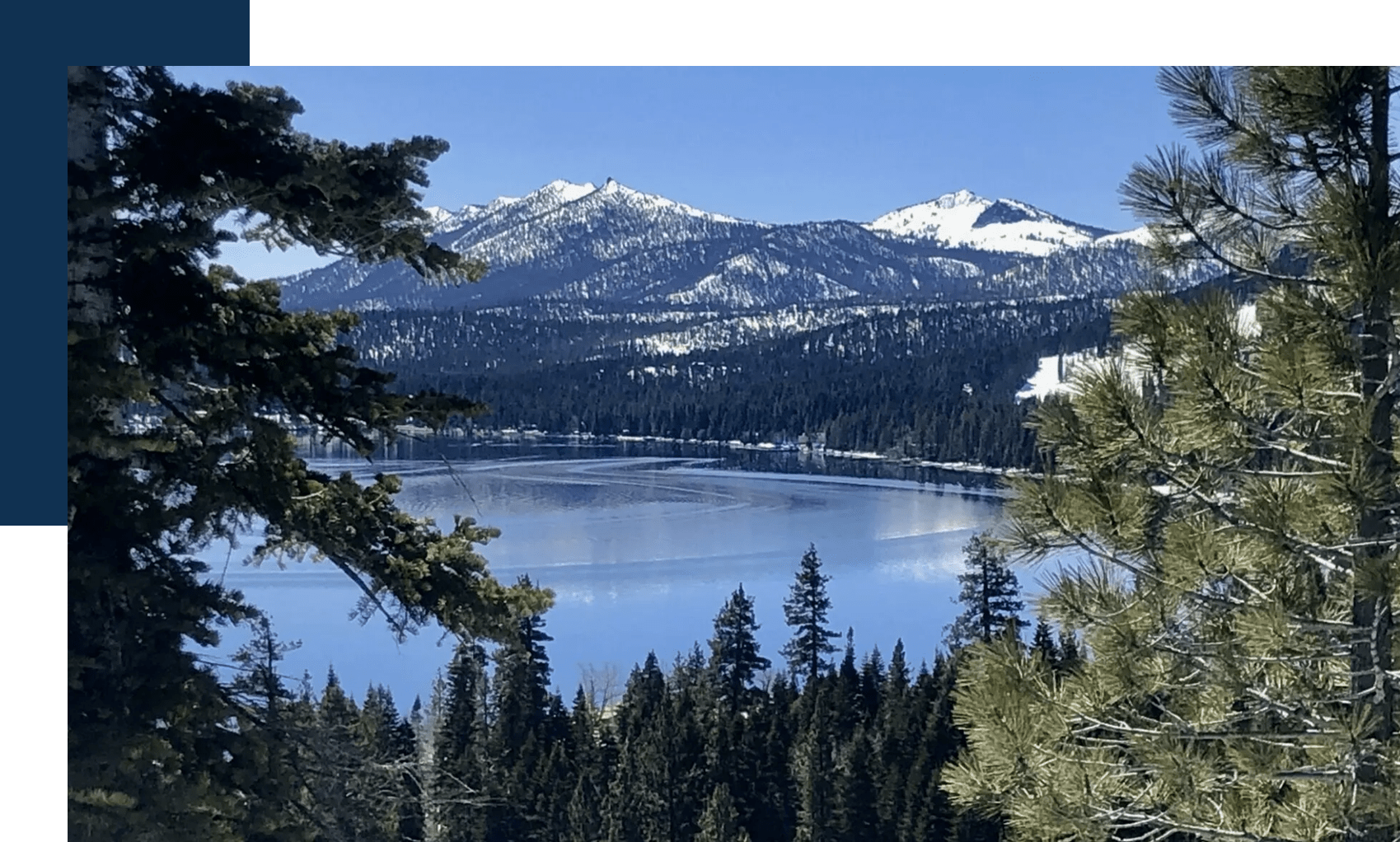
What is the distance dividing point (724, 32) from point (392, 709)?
1207 centimetres

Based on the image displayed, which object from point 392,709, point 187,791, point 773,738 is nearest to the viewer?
point 187,791

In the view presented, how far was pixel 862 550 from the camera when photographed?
27375 mm

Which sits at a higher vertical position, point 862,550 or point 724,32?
point 724,32

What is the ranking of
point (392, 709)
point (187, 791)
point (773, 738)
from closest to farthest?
point (187, 791) → point (392, 709) → point (773, 738)

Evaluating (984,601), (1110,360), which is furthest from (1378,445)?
(984,601)

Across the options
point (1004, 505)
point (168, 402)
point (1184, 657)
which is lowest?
point (1184, 657)

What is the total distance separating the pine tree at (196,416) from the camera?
2318 millimetres

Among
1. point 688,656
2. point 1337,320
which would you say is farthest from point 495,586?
point 688,656

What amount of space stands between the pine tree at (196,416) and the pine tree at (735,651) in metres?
14.7

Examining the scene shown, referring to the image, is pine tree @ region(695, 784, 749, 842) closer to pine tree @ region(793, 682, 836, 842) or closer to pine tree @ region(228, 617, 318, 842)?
pine tree @ region(793, 682, 836, 842)

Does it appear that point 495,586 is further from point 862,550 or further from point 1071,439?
point 862,550

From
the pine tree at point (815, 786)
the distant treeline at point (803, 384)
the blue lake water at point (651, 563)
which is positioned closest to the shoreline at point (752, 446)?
the distant treeline at point (803, 384)

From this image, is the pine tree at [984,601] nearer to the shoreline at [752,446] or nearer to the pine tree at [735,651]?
the pine tree at [735,651]

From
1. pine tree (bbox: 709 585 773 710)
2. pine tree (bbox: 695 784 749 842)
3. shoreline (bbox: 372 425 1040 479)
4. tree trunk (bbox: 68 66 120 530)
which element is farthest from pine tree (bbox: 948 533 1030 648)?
shoreline (bbox: 372 425 1040 479)
